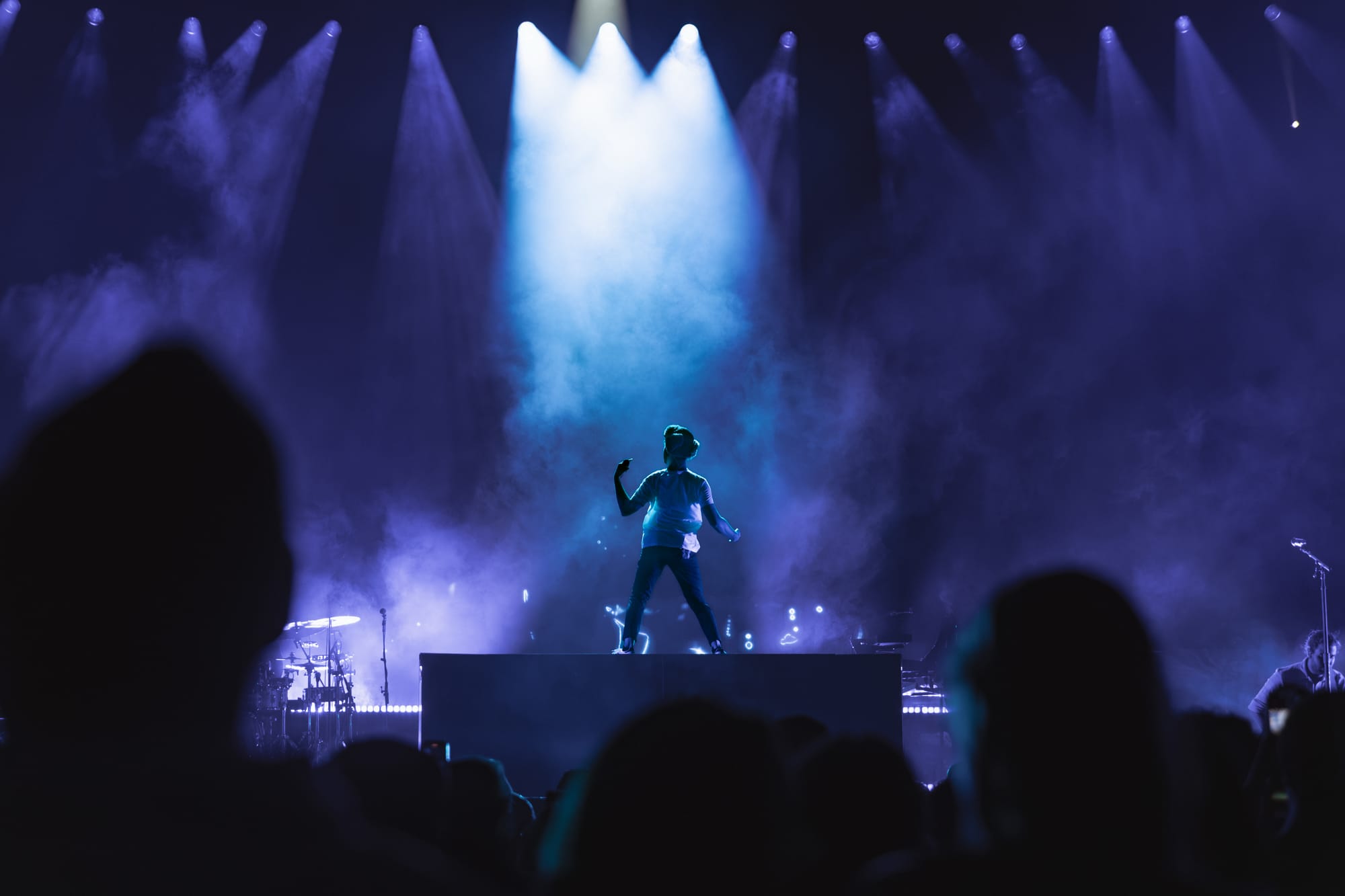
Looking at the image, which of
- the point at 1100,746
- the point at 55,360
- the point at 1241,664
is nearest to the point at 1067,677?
the point at 1100,746

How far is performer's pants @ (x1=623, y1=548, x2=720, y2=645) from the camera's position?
9.57m

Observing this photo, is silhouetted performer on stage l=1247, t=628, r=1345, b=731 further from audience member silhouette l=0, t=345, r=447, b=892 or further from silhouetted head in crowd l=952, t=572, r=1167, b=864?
audience member silhouette l=0, t=345, r=447, b=892

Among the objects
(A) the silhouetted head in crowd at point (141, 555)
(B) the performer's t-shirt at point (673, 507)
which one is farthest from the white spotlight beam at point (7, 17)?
(A) the silhouetted head in crowd at point (141, 555)

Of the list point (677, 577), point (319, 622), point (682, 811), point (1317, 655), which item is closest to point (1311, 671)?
point (1317, 655)

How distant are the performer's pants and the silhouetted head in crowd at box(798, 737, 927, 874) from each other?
6696 millimetres

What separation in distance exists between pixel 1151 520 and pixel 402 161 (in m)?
12.5

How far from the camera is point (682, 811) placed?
151cm

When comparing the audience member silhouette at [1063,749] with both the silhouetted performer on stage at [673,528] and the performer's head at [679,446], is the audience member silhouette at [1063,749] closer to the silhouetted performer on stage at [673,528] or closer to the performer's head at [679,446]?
the silhouetted performer on stage at [673,528]

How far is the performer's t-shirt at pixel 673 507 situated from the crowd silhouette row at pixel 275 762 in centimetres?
733

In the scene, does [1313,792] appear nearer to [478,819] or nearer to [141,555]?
[478,819]

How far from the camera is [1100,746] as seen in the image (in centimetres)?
169

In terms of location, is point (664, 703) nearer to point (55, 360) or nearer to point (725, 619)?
point (725, 619)

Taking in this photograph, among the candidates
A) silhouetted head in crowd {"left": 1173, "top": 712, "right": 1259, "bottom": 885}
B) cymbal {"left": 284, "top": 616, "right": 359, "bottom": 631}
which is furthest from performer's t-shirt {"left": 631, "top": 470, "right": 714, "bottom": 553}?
silhouetted head in crowd {"left": 1173, "top": 712, "right": 1259, "bottom": 885}

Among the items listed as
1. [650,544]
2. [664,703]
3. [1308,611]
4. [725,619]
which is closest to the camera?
[664,703]
